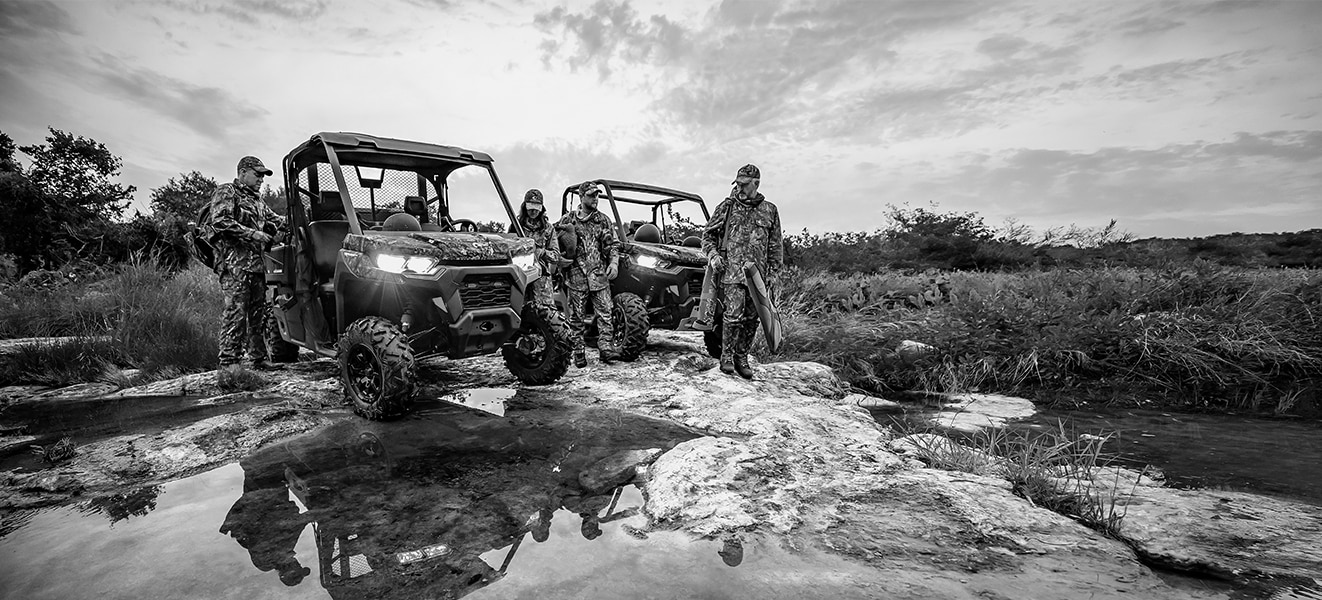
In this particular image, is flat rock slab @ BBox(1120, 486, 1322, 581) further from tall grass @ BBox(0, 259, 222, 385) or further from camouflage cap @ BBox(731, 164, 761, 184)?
tall grass @ BBox(0, 259, 222, 385)

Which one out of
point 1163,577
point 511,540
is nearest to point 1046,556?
point 1163,577

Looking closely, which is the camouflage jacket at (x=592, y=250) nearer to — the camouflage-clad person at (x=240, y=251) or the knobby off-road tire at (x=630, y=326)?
the knobby off-road tire at (x=630, y=326)

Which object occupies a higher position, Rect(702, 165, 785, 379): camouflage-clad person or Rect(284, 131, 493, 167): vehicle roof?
Rect(284, 131, 493, 167): vehicle roof

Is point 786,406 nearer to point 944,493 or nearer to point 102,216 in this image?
point 944,493

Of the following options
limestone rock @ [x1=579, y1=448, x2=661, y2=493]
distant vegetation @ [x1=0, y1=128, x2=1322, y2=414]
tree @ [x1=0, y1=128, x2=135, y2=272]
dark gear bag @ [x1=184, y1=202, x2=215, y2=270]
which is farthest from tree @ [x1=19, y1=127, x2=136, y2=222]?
limestone rock @ [x1=579, y1=448, x2=661, y2=493]

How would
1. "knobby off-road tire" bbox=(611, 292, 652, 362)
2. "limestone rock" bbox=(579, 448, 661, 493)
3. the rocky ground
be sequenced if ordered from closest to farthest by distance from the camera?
the rocky ground, "limestone rock" bbox=(579, 448, 661, 493), "knobby off-road tire" bbox=(611, 292, 652, 362)

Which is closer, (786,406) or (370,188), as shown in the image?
(786,406)

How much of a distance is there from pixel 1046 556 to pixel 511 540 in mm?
1885

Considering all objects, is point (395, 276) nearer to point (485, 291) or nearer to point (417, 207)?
point (485, 291)

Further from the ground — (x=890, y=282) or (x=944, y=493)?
(x=890, y=282)

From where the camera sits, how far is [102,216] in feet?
48.4

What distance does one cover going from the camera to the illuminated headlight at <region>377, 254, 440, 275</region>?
374 centimetres

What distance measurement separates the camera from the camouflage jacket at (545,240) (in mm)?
6438

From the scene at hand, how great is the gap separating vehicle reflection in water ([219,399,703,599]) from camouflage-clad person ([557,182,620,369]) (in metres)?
2.58
